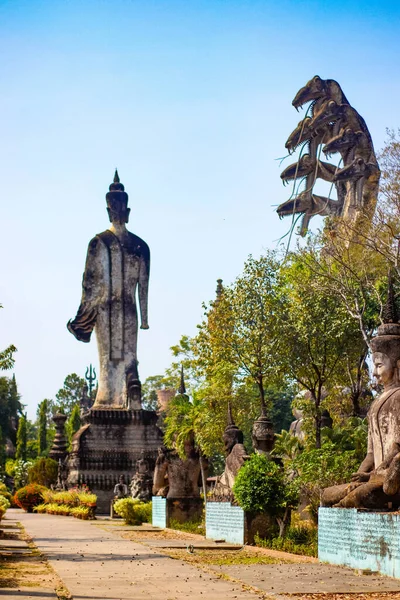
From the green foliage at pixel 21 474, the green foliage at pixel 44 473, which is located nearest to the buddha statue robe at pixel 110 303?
the green foliage at pixel 44 473

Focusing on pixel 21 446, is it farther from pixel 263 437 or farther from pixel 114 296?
pixel 263 437

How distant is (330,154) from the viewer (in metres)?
35.7

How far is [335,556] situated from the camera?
12.4 metres

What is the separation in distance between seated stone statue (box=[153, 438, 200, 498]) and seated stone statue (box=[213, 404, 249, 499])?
12.9 feet

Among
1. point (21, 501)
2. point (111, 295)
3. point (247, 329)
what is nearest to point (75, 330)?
point (111, 295)

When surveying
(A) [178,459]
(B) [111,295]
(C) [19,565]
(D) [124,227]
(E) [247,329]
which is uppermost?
(D) [124,227]

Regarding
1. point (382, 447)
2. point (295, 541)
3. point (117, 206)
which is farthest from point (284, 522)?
point (117, 206)

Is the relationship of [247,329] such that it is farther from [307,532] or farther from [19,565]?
[19,565]

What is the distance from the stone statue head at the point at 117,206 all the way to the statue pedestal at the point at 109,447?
8.28 metres

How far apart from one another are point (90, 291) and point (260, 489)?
880 inches

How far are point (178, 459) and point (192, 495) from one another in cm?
108

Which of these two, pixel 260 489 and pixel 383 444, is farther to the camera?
pixel 260 489

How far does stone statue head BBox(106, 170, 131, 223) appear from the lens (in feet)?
124

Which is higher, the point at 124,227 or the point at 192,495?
the point at 124,227
